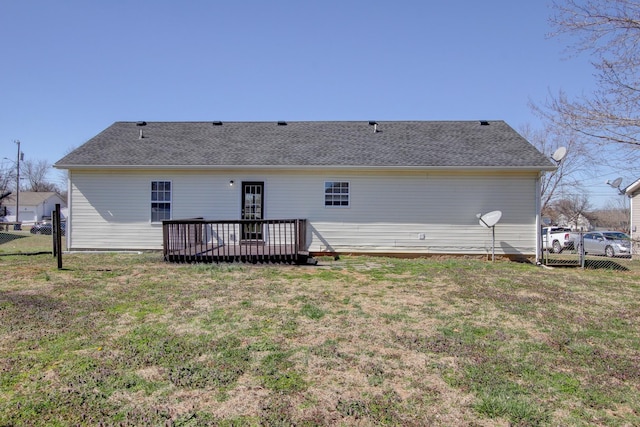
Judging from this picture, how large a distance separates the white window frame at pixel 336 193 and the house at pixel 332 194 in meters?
0.03

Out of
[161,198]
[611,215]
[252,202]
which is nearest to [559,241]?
[252,202]

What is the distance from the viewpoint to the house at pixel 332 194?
10.8 m

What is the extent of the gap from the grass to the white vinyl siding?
12.8ft

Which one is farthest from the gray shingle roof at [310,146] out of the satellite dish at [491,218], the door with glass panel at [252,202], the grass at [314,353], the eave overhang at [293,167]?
the grass at [314,353]

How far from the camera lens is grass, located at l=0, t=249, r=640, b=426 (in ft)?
9.18

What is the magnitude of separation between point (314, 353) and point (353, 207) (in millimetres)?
7467

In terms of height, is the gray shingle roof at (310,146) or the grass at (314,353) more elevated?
the gray shingle roof at (310,146)

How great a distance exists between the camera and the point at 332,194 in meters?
11.1

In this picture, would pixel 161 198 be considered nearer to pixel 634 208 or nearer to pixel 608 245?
pixel 608 245

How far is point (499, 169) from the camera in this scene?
10602 mm

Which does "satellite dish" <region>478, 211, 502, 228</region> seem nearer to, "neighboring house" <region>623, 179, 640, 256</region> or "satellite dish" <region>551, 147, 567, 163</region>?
"satellite dish" <region>551, 147, 567, 163</region>

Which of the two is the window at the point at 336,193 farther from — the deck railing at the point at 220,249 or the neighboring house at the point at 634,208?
the neighboring house at the point at 634,208

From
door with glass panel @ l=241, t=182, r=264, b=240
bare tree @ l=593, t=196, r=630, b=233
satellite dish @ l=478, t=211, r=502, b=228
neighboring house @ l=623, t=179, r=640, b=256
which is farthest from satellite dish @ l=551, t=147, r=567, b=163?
bare tree @ l=593, t=196, r=630, b=233

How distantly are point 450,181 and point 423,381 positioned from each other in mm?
8486
